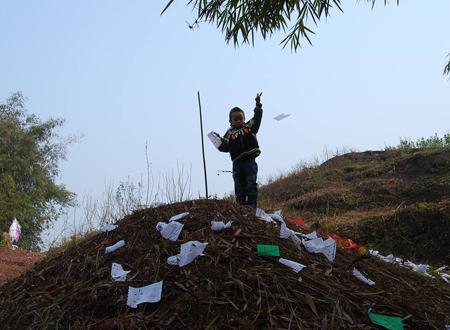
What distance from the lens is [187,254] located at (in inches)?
102

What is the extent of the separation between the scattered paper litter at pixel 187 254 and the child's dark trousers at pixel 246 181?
A: 103 inches

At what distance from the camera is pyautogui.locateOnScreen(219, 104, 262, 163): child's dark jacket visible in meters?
5.25

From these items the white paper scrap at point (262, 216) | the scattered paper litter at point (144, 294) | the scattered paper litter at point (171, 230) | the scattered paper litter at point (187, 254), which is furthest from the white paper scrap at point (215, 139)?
the scattered paper litter at point (144, 294)

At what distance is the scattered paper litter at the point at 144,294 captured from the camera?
91.0 inches

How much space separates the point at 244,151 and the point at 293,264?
2.78 meters

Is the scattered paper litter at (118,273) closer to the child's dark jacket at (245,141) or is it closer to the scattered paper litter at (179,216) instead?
the scattered paper litter at (179,216)

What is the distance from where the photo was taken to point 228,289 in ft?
7.66

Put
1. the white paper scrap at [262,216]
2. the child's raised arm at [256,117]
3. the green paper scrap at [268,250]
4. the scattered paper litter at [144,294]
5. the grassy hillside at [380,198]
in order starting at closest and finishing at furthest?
the scattered paper litter at [144,294] → the green paper scrap at [268,250] → the white paper scrap at [262,216] → the child's raised arm at [256,117] → the grassy hillside at [380,198]

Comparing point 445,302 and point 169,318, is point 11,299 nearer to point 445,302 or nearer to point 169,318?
point 169,318

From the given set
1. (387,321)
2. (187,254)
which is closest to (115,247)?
(187,254)

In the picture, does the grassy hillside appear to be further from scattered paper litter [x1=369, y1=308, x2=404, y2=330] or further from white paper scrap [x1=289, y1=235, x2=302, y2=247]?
scattered paper litter [x1=369, y1=308, x2=404, y2=330]

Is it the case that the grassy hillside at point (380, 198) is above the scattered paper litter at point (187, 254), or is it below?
above

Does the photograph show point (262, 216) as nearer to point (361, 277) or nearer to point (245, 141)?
point (361, 277)

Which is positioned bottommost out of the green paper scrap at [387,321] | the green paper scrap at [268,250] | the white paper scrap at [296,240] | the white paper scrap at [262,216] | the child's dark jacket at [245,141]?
the green paper scrap at [387,321]
